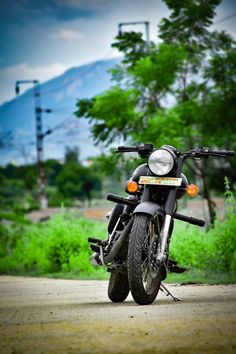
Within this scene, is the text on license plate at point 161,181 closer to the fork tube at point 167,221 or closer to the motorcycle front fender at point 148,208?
the fork tube at point 167,221

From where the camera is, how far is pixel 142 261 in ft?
32.6

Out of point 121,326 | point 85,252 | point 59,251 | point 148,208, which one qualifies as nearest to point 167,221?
point 148,208

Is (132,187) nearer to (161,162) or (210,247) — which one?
(161,162)

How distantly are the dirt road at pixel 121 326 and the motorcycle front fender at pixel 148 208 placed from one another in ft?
3.12

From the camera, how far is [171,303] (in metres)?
10.1

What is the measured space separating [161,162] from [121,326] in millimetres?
2994

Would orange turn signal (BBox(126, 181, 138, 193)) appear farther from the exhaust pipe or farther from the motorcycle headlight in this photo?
the exhaust pipe

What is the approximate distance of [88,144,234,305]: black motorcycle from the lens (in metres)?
9.77

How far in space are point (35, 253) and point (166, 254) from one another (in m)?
13.9

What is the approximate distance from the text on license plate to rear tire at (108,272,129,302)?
1.43 m

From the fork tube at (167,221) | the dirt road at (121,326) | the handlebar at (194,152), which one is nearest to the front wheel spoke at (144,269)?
the fork tube at (167,221)

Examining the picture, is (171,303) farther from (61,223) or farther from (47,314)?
(61,223)

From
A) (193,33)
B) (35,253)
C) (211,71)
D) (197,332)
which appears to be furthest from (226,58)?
(197,332)

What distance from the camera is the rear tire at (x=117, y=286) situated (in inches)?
439
